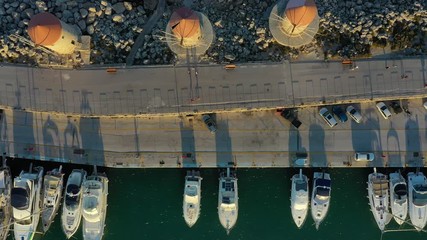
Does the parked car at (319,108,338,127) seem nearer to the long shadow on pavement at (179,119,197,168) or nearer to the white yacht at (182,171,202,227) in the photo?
the long shadow on pavement at (179,119,197,168)

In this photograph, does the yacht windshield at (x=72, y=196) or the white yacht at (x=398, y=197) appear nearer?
the white yacht at (x=398, y=197)

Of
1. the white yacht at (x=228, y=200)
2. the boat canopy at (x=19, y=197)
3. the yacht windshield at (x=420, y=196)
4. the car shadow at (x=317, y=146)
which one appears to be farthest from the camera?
the car shadow at (x=317, y=146)

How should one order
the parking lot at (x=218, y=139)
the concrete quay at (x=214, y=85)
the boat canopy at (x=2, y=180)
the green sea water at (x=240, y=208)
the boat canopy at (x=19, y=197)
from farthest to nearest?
the green sea water at (x=240, y=208) < the boat canopy at (x=2, y=180) < the parking lot at (x=218, y=139) < the boat canopy at (x=19, y=197) < the concrete quay at (x=214, y=85)

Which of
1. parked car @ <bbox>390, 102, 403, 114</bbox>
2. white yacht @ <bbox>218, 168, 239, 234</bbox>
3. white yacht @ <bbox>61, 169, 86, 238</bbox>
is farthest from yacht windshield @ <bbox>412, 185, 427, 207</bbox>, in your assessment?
white yacht @ <bbox>61, 169, 86, 238</bbox>

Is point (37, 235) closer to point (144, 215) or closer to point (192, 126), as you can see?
point (144, 215)

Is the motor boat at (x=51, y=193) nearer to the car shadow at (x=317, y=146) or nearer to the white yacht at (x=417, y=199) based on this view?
the car shadow at (x=317, y=146)

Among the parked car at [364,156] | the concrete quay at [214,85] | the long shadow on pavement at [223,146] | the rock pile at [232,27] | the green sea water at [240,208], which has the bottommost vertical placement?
the green sea water at [240,208]

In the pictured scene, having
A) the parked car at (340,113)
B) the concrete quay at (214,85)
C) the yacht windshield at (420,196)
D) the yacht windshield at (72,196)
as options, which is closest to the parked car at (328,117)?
the parked car at (340,113)

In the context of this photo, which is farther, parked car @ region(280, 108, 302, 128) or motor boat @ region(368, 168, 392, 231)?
motor boat @ region(368, 168, 392, 231)
